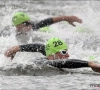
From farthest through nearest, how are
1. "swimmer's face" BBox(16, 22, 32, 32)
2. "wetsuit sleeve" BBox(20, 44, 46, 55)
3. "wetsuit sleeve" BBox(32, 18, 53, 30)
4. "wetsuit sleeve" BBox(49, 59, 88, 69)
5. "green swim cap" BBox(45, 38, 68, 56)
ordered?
"swimmer's face" BBox(16, 22, 32, 32) < "wetsuit sleeve" BBox(32, 18, 53, 30) < "wetsuit sleeve" BBox(20, 44, 46, 55) < "green swim cap" BBox(45, 38, 68, 56) < "wetsuit sleeve" BBox(49, 59, 88, 69)

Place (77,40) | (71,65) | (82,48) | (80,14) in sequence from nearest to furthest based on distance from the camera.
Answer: (71,65)
(82,48)
(77,40)
(80,14)

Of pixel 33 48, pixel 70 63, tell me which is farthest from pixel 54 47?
pixel 70 63

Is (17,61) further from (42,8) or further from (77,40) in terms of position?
(42,8)

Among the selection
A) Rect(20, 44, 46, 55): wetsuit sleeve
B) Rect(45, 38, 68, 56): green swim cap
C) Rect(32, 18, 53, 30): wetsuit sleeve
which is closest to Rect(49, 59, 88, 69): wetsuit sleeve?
Rect(45, 38, 68, 56): green swim cap

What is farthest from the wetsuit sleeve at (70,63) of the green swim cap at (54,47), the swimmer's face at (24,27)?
the swimmer's face at (24,27)

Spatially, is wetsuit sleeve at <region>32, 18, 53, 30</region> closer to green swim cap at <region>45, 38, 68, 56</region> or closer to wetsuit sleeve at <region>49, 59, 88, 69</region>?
green swim cap at <region>45, 38, 68, 56</region>

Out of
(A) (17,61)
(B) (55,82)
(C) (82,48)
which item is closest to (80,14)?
(C) (82,48)

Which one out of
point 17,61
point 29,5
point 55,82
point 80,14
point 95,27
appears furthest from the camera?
point 29,5

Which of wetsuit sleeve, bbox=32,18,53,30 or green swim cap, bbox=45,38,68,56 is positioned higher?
wetsuit sleeve, bbox=32,18,53,30

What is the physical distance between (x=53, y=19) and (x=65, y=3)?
13.4m

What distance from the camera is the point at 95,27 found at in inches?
744

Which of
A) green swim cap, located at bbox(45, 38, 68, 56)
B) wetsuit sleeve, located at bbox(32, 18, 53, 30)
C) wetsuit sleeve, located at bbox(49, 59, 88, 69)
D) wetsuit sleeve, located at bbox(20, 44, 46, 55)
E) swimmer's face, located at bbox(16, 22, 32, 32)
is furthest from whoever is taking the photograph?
swimmer's face, located at bbox(16, 22, 32, 32)

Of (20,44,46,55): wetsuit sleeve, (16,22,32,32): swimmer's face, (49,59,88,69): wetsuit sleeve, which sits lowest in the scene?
(49,59,88,69): wetsuit sleeve

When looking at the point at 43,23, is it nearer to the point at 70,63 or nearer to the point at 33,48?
the point at 33,48
